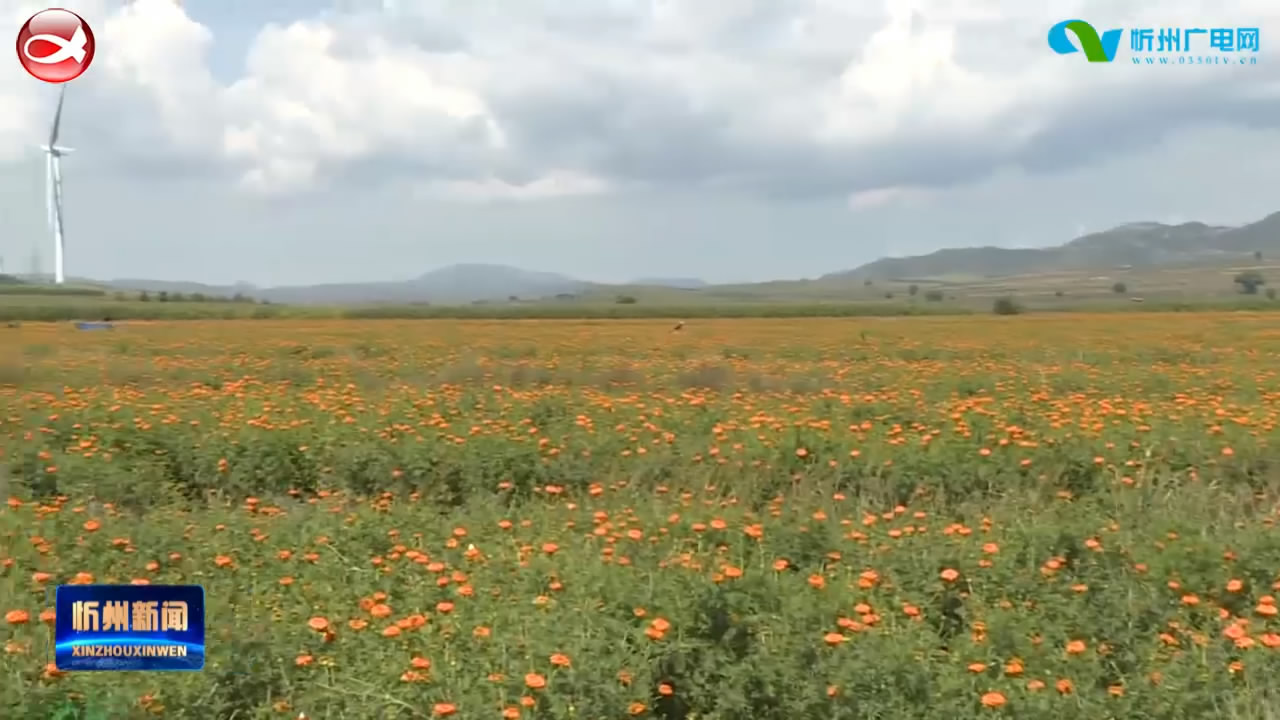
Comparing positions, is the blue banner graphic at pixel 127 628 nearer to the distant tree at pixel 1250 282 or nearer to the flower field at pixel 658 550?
the flower field at pixel 658 550

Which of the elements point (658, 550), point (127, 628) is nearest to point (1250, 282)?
point (658, 550)

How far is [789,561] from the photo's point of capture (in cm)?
574

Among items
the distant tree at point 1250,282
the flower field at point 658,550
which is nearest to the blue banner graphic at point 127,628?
the flower field at point 658,550

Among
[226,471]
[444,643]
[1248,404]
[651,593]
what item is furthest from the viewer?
[1248,404]

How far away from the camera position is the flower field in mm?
3947

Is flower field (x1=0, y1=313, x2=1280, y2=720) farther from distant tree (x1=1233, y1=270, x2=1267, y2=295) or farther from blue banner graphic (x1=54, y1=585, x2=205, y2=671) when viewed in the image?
distant tree (x1=1233, y1=270, x2=1267, y2=295)

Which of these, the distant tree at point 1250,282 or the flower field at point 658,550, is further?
the distant tree at point 1250,282

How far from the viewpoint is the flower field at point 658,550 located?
3947mm

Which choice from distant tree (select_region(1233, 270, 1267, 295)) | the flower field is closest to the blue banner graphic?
the flower field

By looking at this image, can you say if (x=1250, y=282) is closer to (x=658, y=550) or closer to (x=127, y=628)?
(x=658, y=550)

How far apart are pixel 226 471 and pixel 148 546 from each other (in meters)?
2.64

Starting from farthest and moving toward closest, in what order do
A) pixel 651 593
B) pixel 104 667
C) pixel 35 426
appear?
pixel 35 426, pixel 651 593, pixel 104 667

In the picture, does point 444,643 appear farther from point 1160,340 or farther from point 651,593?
point 1160,340

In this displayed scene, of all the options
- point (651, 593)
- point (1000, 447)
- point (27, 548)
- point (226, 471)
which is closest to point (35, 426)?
point (226, 471)
